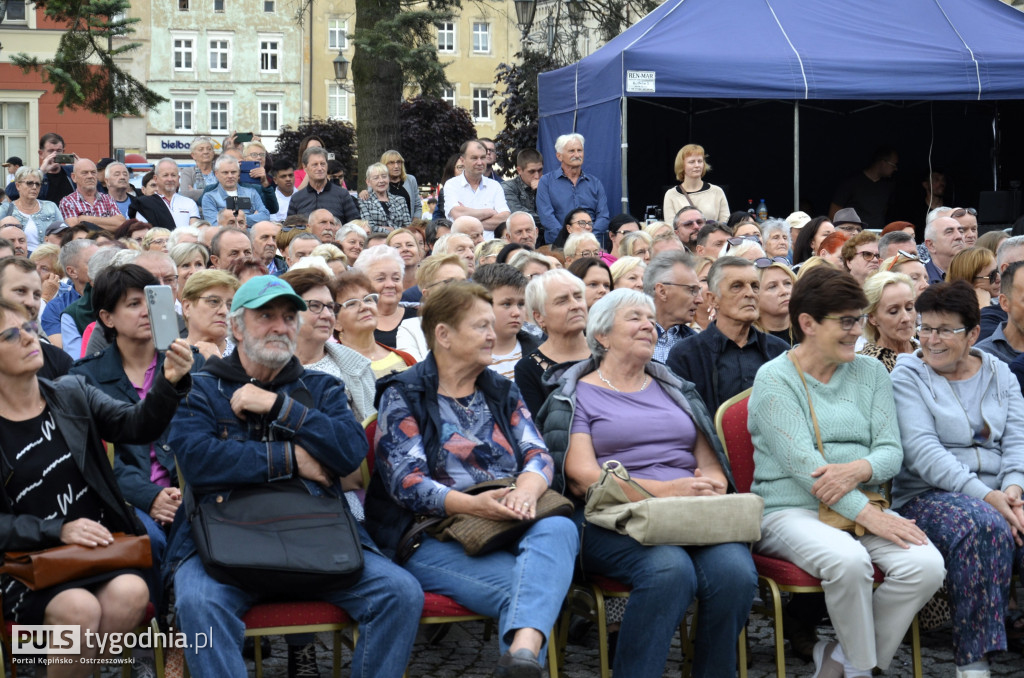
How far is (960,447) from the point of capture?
15.8 ft

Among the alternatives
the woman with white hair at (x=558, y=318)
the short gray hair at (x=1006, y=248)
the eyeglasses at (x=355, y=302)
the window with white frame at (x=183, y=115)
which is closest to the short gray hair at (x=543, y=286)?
the woman with white hair at (x=558, y=318)

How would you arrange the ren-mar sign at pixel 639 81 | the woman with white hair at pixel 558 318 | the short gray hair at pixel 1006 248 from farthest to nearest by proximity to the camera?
the ren-mar sign at pixel 639 81 < the short gray hair at pixel 1006 248 < the woman with white hair at pixel 558 318

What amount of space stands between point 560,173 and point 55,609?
8283mm

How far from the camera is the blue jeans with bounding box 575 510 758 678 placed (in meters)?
4.16

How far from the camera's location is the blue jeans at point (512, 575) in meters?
3.96

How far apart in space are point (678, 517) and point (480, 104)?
54.7 m

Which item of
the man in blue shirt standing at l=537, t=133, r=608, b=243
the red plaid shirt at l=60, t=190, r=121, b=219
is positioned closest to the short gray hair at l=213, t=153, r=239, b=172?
the red plaid shirt at l=60, t=190, r=121, b=219

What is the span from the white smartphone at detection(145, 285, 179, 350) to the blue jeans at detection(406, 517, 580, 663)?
1.11m

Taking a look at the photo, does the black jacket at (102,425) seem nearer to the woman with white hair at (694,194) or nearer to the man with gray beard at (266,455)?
the man with gray beard at (266,455)

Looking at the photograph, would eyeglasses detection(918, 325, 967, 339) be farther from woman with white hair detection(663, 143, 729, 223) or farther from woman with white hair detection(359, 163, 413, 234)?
woman with white hair detection(359, 163, 413, 234)

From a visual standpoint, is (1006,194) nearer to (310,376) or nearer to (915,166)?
(915,166)

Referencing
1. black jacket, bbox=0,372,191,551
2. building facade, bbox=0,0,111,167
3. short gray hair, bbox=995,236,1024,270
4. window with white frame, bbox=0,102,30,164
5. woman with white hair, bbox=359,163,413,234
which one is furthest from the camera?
window with white frame, bbox=0,102,30,164

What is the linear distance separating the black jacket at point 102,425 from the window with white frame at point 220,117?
52844mm

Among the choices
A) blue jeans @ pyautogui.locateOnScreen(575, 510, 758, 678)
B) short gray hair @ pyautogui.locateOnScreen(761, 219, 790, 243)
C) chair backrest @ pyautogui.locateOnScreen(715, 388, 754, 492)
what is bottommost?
blue jeans @ pyautogui.locateOnScreen(575, 510, 758, 678)
